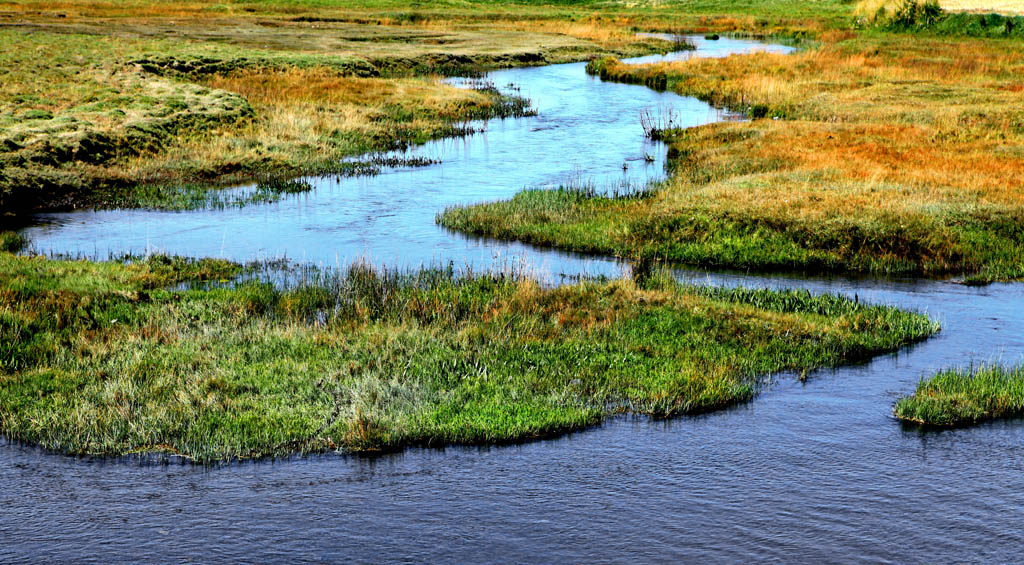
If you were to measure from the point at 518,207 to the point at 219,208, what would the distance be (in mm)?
8941

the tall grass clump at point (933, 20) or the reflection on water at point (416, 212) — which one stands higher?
the tall grass clump at point (933, 20)

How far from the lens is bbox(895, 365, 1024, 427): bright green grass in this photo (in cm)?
1397

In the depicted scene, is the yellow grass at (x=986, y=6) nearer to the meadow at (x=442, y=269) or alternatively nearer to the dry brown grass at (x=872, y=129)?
the dry brown grass at (x=872, y=129)

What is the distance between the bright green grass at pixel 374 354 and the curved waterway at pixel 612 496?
0.45m

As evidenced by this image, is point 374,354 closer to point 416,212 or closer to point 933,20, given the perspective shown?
point 416,212

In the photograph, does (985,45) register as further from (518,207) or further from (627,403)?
(627,403)

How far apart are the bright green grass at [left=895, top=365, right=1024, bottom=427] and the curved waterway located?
291mm

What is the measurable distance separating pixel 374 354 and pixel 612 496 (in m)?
5.24

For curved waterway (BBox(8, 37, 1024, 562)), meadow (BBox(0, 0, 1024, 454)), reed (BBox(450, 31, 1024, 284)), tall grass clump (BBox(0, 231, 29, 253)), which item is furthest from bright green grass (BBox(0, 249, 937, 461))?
reed (BBox(450, 31, 1024, 284))

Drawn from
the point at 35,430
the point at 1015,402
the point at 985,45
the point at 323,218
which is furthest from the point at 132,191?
the point at 985,45

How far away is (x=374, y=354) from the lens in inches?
610

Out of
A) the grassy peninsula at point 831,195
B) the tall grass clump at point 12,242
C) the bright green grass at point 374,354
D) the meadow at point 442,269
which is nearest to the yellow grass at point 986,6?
the meadow at point 442,269

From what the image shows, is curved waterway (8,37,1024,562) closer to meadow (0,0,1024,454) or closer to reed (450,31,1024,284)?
meadow (0,0,1024,454)

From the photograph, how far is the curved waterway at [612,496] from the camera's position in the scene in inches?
412
